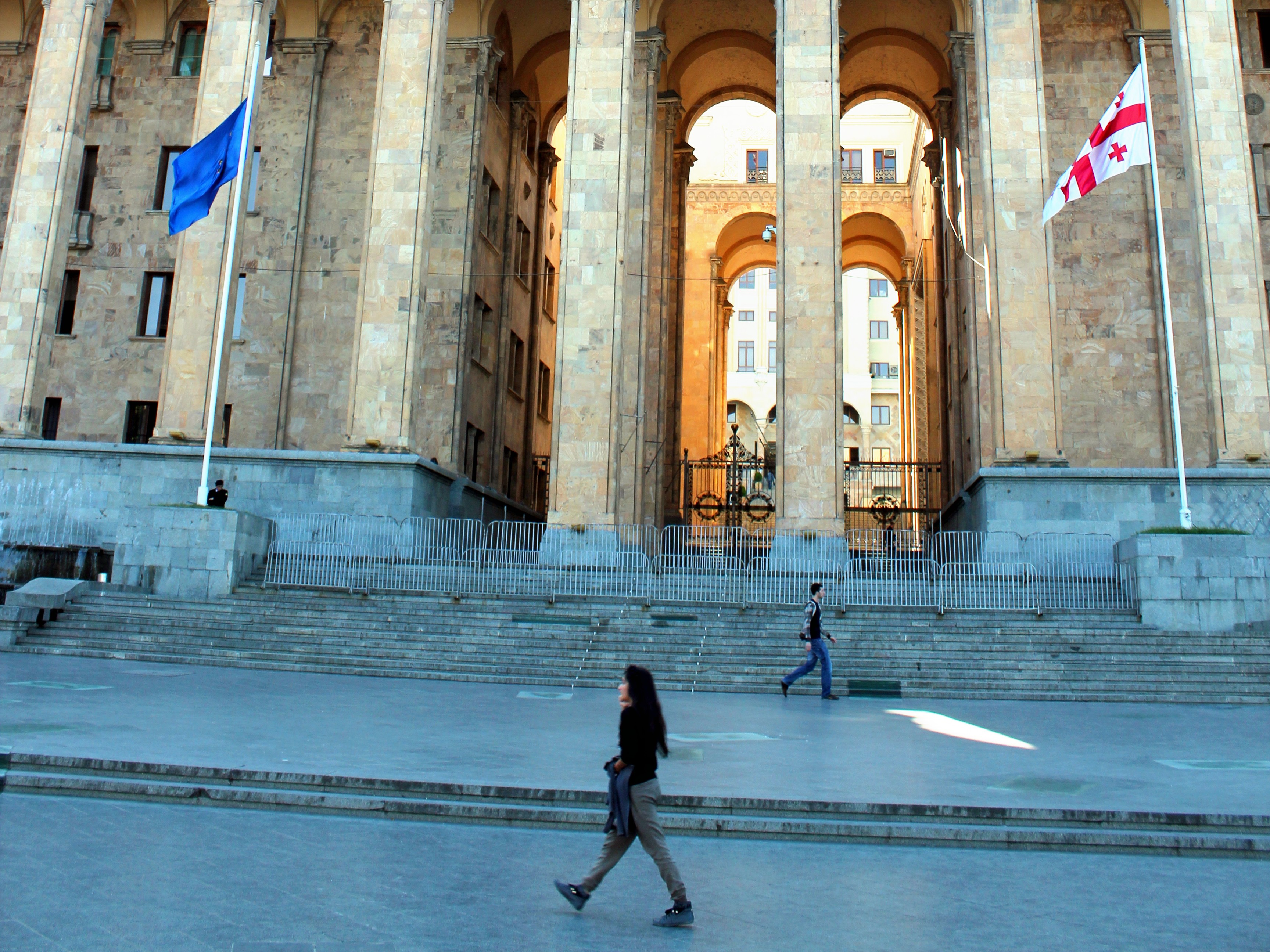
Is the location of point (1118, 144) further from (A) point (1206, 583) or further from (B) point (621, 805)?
(B) point (621, 805)

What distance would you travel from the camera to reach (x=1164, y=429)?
27609 millimetres

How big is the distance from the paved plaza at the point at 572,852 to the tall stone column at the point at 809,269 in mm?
10670

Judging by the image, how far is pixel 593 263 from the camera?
81.8 feet

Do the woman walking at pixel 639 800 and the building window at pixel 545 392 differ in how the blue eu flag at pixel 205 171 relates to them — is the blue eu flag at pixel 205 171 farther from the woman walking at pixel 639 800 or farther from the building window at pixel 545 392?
the woman walking at pixel 639 800

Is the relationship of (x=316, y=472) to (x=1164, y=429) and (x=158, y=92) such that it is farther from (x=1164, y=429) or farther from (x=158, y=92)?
(x=1164, y=429)

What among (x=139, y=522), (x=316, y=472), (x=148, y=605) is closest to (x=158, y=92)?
(x=316, y=472)

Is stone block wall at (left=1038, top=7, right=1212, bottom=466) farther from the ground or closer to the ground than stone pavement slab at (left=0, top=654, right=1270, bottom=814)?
farther from the ground

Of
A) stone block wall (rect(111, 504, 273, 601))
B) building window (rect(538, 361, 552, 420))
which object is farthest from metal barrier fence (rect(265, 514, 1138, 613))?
building window (rect(538, 361, 552, 420))

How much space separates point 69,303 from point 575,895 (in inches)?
1266

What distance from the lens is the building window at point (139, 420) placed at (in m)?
30.7

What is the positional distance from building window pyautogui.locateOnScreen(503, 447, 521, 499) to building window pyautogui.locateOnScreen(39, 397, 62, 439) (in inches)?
522

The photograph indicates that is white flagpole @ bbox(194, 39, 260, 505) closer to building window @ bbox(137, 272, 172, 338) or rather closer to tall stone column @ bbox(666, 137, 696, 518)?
building window @ bbox(137, 272, 172, 338)

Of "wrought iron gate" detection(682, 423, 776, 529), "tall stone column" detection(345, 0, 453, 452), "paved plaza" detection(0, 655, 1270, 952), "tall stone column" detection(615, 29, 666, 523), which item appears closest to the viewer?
"paved plaza" detection(0, 655, 1270, 952)

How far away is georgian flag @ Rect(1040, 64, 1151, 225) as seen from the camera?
788 inches
